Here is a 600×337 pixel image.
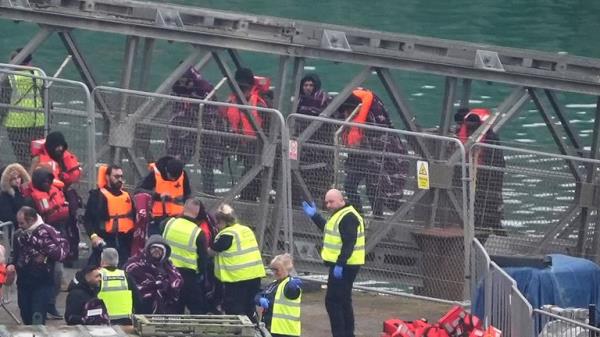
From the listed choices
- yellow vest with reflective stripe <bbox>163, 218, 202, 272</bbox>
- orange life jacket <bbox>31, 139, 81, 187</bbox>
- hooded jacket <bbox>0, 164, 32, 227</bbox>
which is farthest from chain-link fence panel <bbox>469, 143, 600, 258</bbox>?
hooded jacket <bbox>0, 164, 32, 227</bbox>

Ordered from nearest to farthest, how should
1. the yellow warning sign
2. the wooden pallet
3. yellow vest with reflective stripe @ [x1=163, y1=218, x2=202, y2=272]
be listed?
1. the wooden pallet
2. yellow vest with reflective stripe @ [x1=163, y1=218, x2=202, y2=272]
3. the yellow warning sign

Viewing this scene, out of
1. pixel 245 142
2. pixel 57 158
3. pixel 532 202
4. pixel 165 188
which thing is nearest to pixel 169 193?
pixel 165 188

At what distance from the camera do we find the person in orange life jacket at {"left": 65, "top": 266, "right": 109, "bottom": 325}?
53.5 feet

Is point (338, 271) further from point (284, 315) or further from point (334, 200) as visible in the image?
point (284, 315)

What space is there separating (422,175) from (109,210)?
3.38 metres

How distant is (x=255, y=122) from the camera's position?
20.3 meters

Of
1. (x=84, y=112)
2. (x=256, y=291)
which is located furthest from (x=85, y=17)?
(x=256, y=291)

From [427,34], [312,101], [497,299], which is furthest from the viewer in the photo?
[427,34]

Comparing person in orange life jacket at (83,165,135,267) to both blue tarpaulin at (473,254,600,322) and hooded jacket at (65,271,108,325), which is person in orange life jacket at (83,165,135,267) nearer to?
hooded jacket at (65,271,108,325)

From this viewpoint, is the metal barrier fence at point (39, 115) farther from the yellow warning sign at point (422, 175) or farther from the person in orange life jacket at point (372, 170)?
the yellow warning sign at point (422, 175)

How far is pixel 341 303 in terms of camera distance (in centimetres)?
1852

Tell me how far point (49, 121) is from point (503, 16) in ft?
100

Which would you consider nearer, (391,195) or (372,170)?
(372,170)

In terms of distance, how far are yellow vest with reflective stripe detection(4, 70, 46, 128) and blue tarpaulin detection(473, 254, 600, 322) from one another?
5.26m
